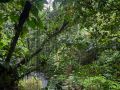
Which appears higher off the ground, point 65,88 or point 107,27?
point 107,27

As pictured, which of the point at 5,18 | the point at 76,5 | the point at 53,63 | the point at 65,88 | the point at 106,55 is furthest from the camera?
the point at 65,88

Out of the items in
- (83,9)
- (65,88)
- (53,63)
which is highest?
(83,9)

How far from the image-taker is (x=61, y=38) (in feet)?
14.9

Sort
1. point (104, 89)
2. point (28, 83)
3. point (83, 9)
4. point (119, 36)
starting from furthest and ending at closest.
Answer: point (28, 83)
point (119, 36)
point (104, 89)
point (83, 9)

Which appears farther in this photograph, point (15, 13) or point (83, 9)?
point (83, 9)

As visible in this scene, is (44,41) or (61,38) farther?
(61,38)

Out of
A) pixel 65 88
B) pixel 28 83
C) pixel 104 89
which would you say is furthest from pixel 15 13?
pixel 28 83

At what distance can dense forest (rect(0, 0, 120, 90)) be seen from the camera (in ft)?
8.11

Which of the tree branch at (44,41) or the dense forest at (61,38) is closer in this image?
the dense forest at (61,38)

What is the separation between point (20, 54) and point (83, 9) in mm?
1937

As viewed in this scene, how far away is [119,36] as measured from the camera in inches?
141

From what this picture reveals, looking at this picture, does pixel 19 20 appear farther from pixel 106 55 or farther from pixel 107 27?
pixel 106 55

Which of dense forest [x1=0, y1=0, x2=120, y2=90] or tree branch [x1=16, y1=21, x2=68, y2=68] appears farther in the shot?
tree branch [x1=16, y1=21, x2=68, y2=68]

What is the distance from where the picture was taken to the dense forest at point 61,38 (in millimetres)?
2473
